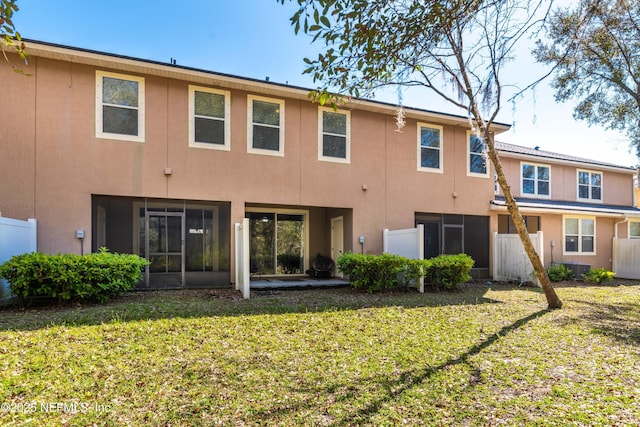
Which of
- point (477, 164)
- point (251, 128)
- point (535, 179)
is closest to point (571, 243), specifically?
point (535, 179)

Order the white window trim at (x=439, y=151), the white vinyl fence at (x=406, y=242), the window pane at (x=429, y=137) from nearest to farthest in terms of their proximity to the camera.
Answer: the white vinyl fence at (x=406, y=242)
the white window trim at (x=439, y=151)
the window pane at (x=429, y=137)

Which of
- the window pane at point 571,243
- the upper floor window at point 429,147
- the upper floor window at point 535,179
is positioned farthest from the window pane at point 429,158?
the window pane at point 571,243

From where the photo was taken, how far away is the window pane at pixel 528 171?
15938 millimetres

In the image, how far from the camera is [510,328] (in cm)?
646

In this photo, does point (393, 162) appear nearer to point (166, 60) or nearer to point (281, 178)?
point (281, 178)

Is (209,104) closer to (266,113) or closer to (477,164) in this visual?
(266,113)

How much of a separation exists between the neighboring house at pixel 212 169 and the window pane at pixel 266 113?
0.03m

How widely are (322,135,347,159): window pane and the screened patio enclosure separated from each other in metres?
3.51

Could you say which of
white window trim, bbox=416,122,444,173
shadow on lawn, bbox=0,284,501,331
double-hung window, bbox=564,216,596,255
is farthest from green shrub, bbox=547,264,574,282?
white window trim, bbox=416,122,444,173

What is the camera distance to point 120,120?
30.5 feet

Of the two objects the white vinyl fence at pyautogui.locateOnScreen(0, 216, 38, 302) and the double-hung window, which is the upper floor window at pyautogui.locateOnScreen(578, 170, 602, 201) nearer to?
the double-hung window

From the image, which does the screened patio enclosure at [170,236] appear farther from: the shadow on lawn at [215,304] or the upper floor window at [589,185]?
the upper floor window at [589,185]

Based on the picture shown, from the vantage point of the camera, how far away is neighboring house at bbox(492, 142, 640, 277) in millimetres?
14875

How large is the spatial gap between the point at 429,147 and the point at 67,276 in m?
11.0
